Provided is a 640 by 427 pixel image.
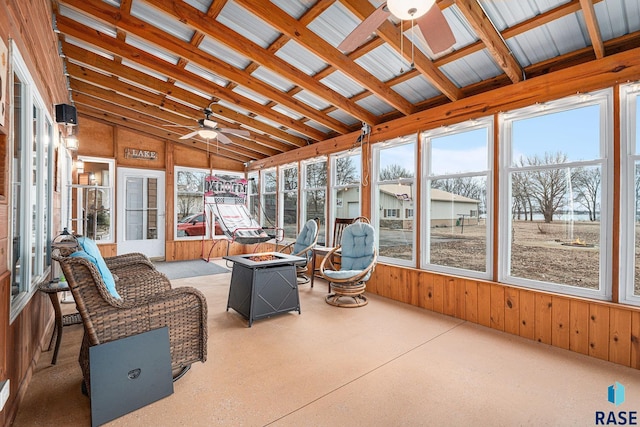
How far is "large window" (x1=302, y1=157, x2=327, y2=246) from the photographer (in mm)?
6262

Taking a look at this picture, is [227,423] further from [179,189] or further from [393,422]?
[179,189]

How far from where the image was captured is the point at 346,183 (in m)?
5.69

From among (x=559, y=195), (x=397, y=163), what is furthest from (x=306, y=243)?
(x=559, y=195)

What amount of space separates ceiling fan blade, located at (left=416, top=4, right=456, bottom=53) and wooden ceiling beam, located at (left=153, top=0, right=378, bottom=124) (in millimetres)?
2002

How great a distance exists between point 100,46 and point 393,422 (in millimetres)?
4742

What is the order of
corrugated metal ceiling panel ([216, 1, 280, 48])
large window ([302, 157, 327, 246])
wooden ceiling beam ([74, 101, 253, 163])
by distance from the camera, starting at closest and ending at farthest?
corrugated metal ceiling panel ([216, 1, 280, 48]) < wooden ceiling beam ([74, 101, 253, 163]) < large window ([302, 157, 327, 246])

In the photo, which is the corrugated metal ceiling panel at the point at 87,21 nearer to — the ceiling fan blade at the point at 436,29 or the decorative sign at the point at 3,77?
the decorative sign at the point at 3,77

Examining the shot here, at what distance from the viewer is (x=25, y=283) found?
2387 mm

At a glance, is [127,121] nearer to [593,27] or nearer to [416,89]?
[416,89]

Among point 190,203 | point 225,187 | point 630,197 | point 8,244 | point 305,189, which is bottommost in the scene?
point 8,244

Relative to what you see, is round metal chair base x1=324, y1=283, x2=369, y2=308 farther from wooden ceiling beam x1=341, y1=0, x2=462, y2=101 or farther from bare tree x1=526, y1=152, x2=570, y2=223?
wooden ceiling beam x1=341, y1=0, x2=462, y2=101

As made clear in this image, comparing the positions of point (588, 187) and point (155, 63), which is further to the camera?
point (155, 63)

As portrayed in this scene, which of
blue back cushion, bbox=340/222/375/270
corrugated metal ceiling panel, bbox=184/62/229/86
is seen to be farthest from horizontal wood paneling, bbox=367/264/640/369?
corrugated metal ceiling panel, bbox=184/62/229/86

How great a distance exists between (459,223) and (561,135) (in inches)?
55.5
